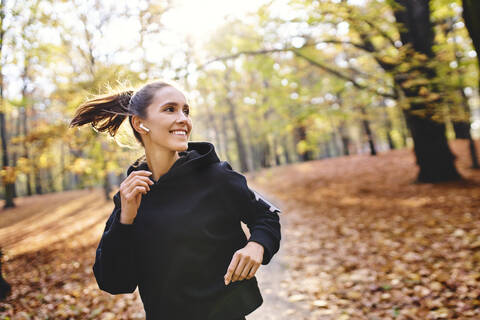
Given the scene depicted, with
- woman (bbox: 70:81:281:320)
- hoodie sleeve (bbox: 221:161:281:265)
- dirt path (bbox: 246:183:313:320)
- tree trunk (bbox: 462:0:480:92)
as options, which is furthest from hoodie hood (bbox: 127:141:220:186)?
dirt path (bbox: 246:183:313:320)

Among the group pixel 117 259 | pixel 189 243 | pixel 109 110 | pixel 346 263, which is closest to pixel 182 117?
pixel 109 110

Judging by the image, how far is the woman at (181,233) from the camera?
1.62 metres

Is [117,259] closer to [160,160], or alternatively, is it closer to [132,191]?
[132,191]

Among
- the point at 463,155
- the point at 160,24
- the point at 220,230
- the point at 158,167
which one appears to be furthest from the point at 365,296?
the point at 463,155

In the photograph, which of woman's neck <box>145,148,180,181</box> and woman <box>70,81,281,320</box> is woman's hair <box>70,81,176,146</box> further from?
woman's neck <box>145,148,180,181</box>

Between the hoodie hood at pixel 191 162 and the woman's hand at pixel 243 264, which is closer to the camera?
the woman's hand at pixel 243 264

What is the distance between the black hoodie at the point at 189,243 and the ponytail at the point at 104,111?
2.15 feet

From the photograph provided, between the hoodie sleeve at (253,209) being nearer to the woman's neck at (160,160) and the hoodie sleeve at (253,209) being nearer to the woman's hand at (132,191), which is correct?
the woman's neck at (160,160)

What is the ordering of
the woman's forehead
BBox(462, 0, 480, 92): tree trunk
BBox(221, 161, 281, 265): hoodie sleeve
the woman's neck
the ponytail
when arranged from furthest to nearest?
1. BBox(462, 0, 480, 92): tree trunk
2. the ponytail
3. the woman's neck
4. the woman's forehead
5. BBox(221, 161, 281, 265): hoodie sleeve

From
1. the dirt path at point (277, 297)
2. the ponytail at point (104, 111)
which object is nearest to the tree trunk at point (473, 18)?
the ponytail at point (104, 111)

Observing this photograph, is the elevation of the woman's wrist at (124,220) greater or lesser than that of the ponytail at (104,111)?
lesser

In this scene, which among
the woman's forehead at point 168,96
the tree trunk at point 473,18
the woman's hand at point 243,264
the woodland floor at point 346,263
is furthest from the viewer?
the woodland floor at point 346,263

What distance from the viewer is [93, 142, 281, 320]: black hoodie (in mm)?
1638

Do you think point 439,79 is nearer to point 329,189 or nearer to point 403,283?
point 403,283
